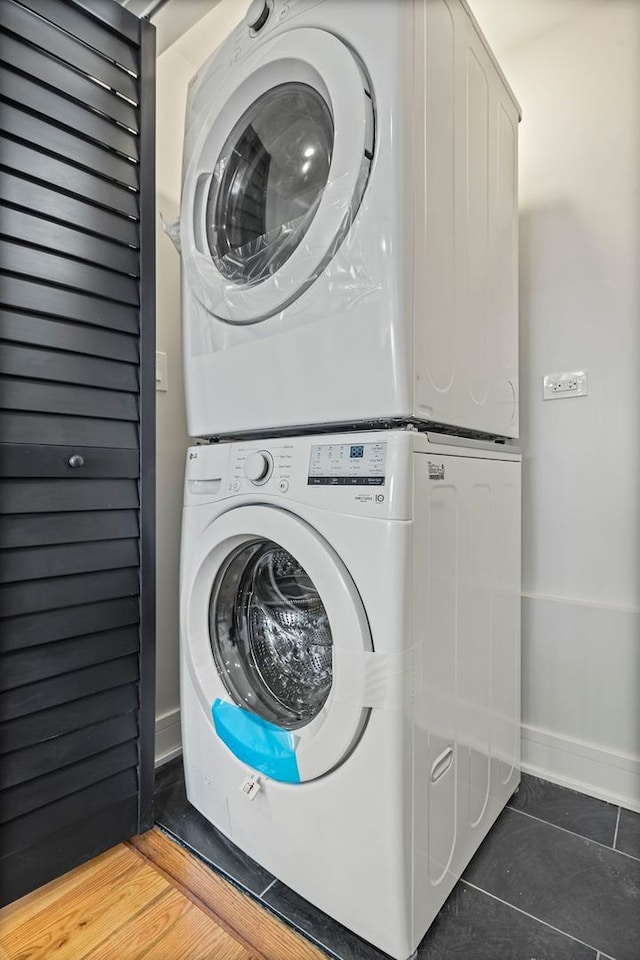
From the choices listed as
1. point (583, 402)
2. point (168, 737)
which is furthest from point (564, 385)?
point (168, 737)

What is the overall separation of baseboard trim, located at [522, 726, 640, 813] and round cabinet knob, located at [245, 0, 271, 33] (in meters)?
2.02

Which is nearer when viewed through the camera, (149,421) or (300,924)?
(300,924)

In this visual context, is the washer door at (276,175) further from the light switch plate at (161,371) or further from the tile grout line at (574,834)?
the tile grout line at (574,834)

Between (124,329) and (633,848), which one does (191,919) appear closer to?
(633,848)

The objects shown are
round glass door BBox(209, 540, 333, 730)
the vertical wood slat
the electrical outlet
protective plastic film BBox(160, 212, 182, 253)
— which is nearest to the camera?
round glass door BBox(209, 540, 333, 730)

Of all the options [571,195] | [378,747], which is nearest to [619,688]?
[378,747]

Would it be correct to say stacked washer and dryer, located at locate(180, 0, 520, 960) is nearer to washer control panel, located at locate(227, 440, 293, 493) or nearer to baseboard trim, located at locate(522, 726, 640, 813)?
washer control panel, located at locate(227, 440, 293, 493)

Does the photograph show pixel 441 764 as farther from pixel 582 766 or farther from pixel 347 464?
pixel 582 766

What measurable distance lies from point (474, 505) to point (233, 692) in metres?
0.71

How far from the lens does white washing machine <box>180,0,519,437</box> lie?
88 centimetres

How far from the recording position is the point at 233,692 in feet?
3.78

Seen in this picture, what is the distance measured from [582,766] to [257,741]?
1004mm

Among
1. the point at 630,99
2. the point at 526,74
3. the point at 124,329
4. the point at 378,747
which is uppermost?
the point at 526,74

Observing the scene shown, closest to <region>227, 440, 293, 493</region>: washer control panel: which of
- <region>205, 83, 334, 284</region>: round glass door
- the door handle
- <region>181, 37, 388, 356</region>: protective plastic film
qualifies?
<region>181, 37, 388, 356</region>: protective plastic film
